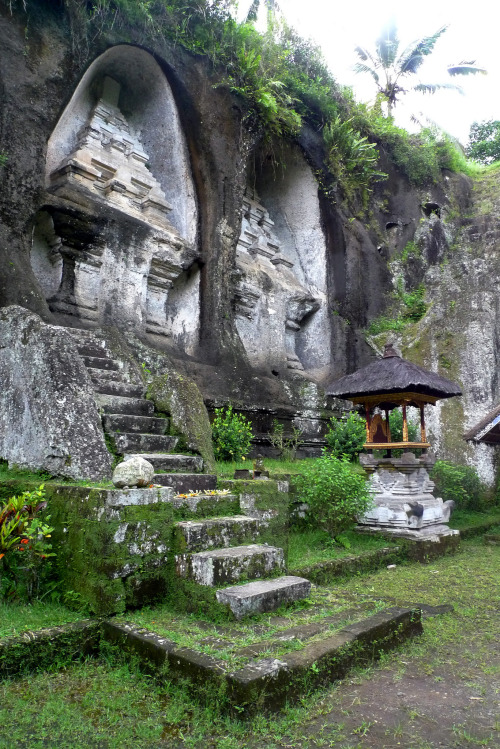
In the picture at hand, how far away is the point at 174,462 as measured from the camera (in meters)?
5.11

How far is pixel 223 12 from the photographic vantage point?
1017cm

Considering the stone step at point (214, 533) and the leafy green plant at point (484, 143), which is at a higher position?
the leafy green plant at point (484, 143)

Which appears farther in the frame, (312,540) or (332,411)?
(332,411)

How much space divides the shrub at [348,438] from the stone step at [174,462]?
16.4 ft

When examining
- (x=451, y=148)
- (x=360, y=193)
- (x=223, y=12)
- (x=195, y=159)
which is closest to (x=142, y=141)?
(x=195, y=159)

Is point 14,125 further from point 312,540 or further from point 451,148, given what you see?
point 451,148

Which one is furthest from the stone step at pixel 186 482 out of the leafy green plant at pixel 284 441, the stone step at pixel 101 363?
the leafy green plant at pixel 284 441

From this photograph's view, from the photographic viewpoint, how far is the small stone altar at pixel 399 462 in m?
7.44

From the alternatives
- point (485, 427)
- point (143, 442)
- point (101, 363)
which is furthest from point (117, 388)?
point (485, 427)

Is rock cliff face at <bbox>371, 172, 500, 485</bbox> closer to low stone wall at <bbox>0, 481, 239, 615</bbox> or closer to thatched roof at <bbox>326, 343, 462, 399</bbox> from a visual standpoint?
thatched roof at <bbox>326, 343, 462, 399</bbox>

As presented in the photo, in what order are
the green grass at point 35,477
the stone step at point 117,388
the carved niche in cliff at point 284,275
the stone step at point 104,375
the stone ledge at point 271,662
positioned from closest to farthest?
1. the stone ledge at point 271,662
2. the green grass at point 35,477
3. the stone step at point 117,388
4. the stone step at point 104,375
5. the carved niche in cliff at point 284,275

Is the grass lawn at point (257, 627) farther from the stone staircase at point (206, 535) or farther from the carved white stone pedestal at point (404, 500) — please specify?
the carved white stone pedestal at point (404, 500)

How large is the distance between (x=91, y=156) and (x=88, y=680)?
8680 millimetres

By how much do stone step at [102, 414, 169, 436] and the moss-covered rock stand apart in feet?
0.42
